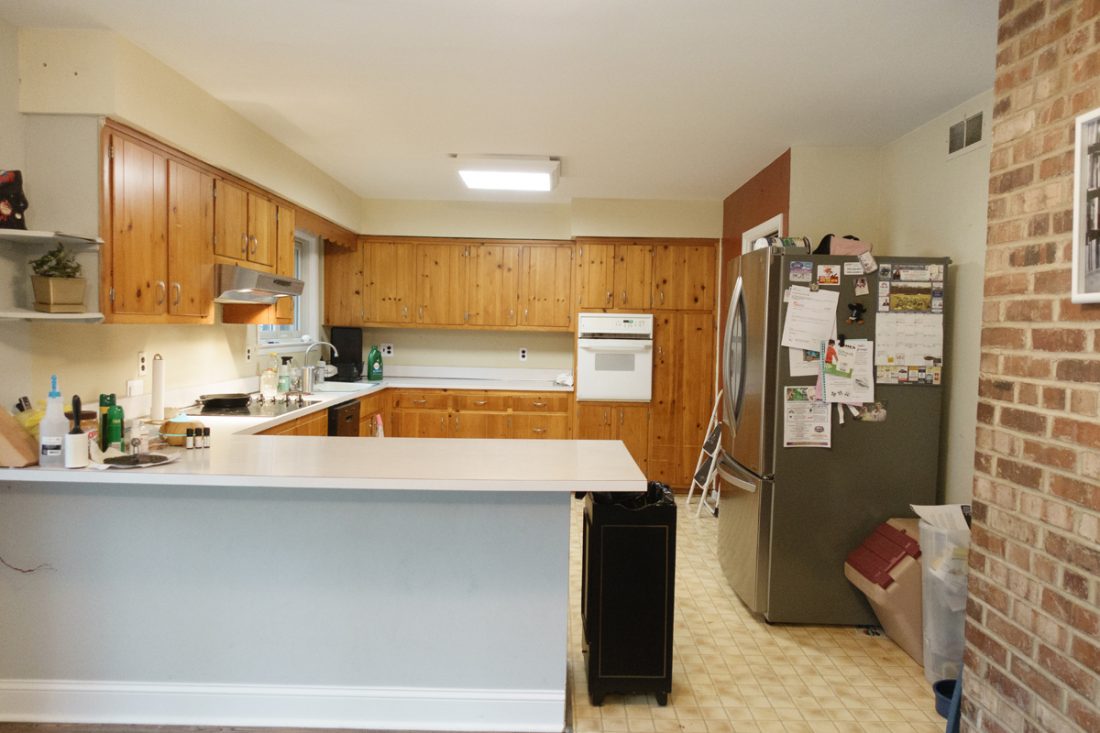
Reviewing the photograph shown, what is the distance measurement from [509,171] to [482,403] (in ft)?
6.71

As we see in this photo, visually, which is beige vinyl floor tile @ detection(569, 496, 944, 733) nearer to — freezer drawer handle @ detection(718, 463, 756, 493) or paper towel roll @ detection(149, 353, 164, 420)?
freezer drawer handle @ detection(718, 463, 756, 493)

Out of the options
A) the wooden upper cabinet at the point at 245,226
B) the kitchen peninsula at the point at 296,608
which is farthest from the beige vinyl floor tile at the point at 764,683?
the wooden upper cabinet at the point at 245,226

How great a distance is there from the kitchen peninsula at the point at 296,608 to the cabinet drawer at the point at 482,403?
3188 mm

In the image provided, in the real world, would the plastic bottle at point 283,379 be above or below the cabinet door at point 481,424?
above

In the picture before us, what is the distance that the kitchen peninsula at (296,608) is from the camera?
2318mm

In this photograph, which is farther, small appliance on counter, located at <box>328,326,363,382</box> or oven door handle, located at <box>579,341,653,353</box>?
small appliance on counter, located at <box>328,326,363,382</box>

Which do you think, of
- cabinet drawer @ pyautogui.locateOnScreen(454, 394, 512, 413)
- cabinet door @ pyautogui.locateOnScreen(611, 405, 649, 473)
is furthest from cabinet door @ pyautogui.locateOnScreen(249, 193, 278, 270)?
cabinet door @ pyautogui.locateOnScreen(611, 405, 649, 473)

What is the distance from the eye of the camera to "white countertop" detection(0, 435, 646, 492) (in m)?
2.04

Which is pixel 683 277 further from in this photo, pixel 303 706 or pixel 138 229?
pixel 303 706

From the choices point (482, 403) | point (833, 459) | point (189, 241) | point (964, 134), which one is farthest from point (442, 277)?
point (964, 134)

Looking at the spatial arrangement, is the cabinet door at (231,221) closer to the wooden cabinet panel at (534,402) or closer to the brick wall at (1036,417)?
the wooden cabinet panel at (534,402)

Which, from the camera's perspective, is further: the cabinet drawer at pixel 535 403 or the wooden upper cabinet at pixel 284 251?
the cabinet drawer at pixel 535 403

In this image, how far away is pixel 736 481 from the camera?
3.40m

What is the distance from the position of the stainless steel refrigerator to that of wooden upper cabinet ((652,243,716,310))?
236cm
